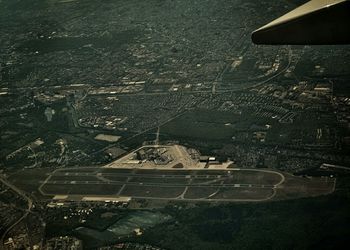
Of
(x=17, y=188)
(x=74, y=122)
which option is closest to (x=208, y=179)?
(x=17, y=188)

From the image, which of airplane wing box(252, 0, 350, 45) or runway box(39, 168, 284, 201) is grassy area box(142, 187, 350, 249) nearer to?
runway box(39, 168, 284, 201)

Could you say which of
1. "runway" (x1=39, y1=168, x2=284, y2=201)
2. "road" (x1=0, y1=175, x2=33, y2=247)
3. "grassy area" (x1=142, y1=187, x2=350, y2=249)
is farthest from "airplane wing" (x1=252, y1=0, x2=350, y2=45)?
"road" (x1=0, y1=175, x2=33, y2=247)

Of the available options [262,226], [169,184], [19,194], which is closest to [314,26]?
[262,226]

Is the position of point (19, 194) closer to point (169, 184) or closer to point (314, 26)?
point (169, 184)

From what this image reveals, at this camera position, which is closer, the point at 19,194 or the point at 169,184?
the point at 169,184

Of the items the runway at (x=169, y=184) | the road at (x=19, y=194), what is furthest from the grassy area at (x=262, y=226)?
the road at (x=19, y=194)

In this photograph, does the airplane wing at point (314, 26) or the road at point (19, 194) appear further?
the road at point (19, 194)

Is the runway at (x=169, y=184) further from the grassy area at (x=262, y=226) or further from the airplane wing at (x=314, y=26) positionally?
the airplane wing at (x=314, y=26)

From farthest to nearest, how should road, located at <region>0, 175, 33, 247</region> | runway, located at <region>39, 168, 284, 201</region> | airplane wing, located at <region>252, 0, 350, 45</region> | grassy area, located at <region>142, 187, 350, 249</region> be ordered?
runway, located at <region>39, 168, 284, 201</region> → road, located at <region>0, 175, 33, 247</region> → grassy area, located at <region>142, 187, 350, 249</region> → airplane wing, located at <region>252, 0, 350, 45</region>
